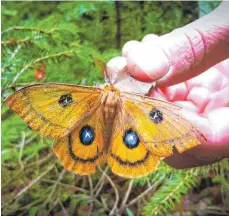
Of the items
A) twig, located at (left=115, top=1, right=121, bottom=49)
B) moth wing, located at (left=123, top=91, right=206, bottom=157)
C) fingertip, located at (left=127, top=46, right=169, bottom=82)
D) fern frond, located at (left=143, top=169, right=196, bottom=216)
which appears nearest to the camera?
moth wing, located at (left=123, top=91, right=206, bottom=157)

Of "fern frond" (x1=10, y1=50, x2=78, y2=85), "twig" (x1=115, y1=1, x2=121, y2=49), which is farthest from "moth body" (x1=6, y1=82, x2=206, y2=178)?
"twig" (x1=115, y1=1, x2=121, y2=49)

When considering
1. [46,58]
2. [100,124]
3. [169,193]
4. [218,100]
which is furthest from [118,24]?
Result: [100,124]

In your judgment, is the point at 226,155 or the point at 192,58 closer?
the point at 192,58

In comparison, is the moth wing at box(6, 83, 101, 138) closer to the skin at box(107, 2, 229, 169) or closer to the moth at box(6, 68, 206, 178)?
the moth at box(6, 68, 206, 178)

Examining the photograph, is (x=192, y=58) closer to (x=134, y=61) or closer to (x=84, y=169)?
(x=134, y=61)

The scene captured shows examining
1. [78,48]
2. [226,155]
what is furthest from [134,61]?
[78,48]

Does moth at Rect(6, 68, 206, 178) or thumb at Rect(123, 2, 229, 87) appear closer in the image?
moth at Rect(6, 68, 206, 178)

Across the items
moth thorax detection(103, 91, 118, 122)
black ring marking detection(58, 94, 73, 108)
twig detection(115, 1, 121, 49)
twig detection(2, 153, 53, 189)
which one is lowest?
twig detection(2, 153, 53, 189)
